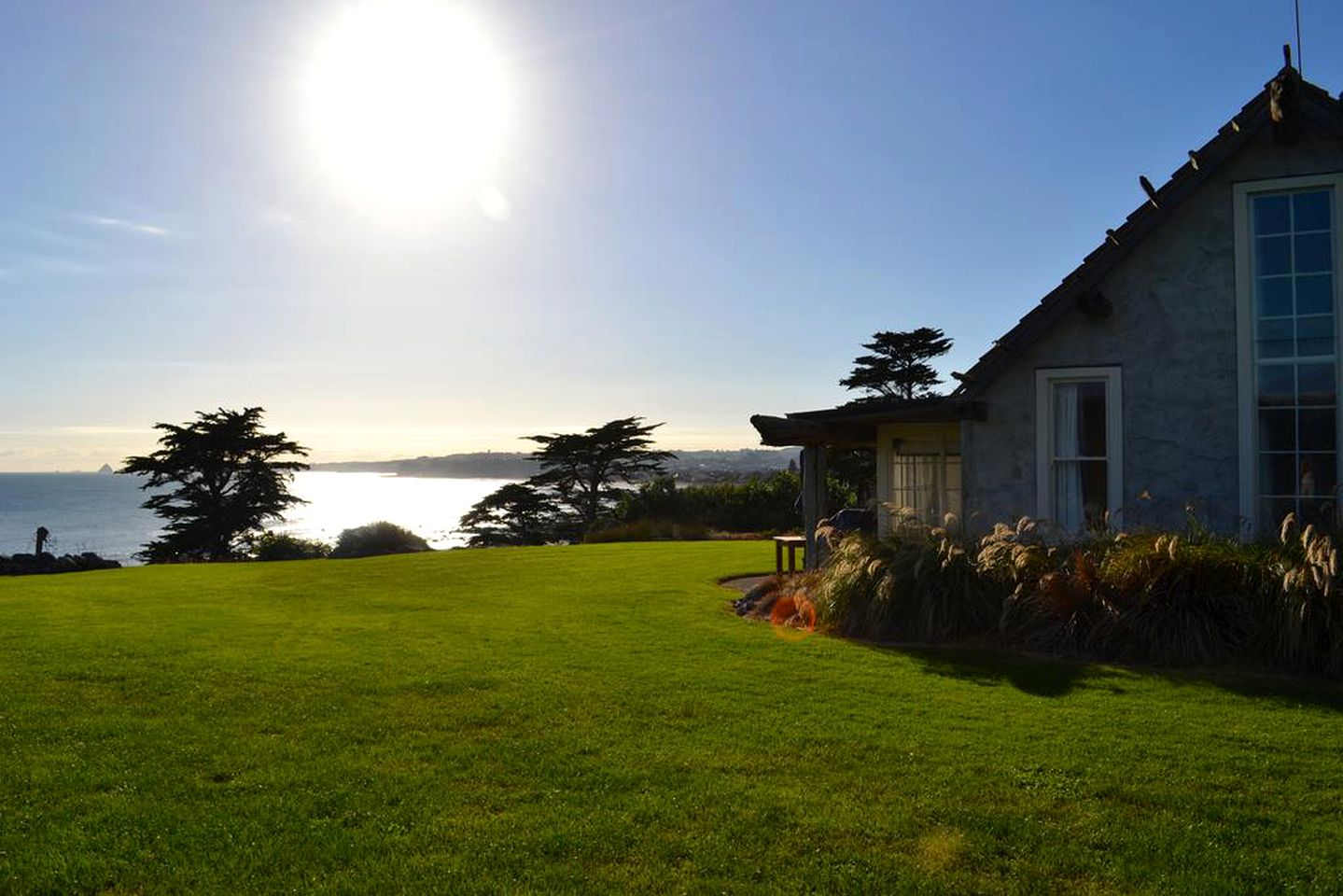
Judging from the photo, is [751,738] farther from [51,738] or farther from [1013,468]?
[1013,468]

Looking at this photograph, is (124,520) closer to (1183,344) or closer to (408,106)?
(408,106)

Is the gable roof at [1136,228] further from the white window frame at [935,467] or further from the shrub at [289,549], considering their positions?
the shrub at [289,549]

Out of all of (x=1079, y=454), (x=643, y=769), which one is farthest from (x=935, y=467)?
(x=643, y=769)

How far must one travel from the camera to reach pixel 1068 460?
38.6 feet

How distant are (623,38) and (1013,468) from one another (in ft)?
27.5

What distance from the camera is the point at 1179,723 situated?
6426 millimetres

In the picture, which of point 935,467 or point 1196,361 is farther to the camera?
point 935,467

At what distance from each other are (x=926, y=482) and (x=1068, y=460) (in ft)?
13.3

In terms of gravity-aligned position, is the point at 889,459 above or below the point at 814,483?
above

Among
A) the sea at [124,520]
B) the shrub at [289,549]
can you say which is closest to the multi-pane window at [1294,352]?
the shrub at [289,549]

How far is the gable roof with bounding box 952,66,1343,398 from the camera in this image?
411 inches

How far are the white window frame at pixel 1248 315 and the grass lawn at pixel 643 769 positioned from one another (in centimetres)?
413

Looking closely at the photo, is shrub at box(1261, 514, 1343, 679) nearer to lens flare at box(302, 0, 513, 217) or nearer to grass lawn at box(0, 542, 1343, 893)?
grass lawn at box(0, 542, 1343, 893)

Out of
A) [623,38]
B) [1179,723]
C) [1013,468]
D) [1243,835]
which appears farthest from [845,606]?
[623,38]
